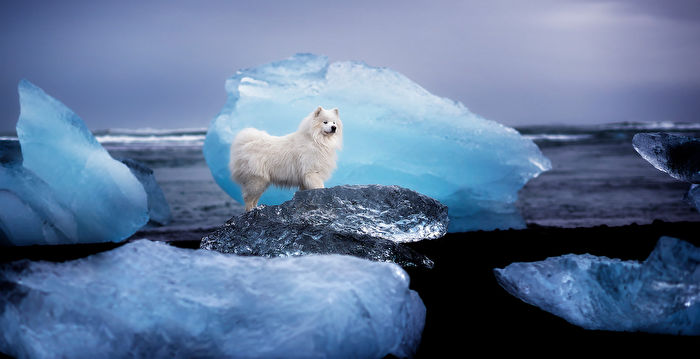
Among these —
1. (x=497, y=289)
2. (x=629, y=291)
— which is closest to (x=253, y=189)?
(x=497, y=289)

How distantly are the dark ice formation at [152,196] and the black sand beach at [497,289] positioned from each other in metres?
1.83

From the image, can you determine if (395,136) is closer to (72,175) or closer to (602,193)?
(72,175)

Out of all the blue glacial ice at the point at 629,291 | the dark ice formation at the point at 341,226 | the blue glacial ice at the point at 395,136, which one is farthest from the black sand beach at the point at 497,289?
the blue glacial ice at the point at 395,136

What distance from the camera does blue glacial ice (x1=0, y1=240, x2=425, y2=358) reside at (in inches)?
63.6

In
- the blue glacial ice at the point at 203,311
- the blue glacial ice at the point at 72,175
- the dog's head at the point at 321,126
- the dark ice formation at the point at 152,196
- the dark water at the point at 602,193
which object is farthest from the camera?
the dark water at the point at 602,193

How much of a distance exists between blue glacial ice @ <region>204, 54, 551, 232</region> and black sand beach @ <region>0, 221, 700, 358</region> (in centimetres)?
94

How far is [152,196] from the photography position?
568cm

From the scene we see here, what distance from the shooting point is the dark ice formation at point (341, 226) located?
276 centimetres

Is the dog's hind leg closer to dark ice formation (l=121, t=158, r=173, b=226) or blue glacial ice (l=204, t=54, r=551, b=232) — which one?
blue glacial ice (l=204, t=54, r=551, b=232)

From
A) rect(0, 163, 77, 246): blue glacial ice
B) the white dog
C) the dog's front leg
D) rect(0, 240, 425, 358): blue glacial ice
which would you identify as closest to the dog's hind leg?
the white dog

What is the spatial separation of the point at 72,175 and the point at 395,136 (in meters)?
2.92

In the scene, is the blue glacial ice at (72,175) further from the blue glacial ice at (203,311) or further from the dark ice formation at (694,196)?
the dark ice formation at (694,196)

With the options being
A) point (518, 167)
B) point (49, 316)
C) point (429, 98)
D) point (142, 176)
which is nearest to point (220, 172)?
point (142, 176)

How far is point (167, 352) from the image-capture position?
1.62 meters
